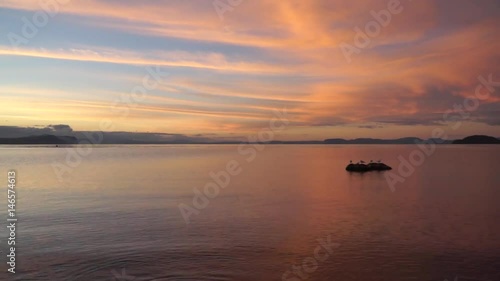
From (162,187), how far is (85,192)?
10.2m

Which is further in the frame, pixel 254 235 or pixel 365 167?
pixel 365 167

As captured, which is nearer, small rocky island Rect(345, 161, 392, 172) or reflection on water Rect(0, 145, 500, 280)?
reflection on water Rect(0, 145, 500, 280)

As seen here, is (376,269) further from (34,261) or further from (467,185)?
(467,185)

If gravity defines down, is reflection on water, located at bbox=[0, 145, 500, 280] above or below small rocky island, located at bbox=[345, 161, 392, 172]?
below

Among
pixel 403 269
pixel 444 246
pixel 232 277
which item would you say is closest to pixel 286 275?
pixel 232 277

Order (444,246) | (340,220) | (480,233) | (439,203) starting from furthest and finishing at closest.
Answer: (439,203)
(340,220)
(480,233)
(444,246)

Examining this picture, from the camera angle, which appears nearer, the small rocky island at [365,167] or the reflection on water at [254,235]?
the reflection on water at [254,235]

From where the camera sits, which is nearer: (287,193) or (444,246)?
(444,246)

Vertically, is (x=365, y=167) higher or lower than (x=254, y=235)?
higher

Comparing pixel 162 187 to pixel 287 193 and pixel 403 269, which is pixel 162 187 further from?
pixel 403 269

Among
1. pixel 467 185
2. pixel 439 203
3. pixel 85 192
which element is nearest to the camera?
pixel 439 203

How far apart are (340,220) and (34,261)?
22727 millimetres

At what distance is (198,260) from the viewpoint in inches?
880

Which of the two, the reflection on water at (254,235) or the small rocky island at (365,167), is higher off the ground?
the small rocky island at (365,167)
